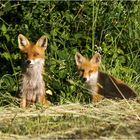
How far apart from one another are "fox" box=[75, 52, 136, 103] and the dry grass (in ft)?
5.30

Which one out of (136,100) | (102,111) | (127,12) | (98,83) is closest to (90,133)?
(102,111)

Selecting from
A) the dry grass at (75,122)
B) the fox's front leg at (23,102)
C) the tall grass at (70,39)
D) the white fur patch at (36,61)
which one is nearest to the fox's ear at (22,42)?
the white fur patch at (36,61)

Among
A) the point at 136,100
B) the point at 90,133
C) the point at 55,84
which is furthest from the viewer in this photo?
the point at 55,84

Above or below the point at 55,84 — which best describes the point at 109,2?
above

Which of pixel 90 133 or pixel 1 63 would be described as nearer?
pixel 90 133

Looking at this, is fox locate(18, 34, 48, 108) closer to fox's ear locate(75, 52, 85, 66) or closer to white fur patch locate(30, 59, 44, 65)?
white fur patch locate(30, 59, 44, 65)

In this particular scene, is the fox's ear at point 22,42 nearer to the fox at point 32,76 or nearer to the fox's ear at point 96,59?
the fox at point 32,76

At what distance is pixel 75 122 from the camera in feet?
19.7

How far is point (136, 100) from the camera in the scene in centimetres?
738

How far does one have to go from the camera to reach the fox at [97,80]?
27.8ft

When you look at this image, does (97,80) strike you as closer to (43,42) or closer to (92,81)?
(92,81)

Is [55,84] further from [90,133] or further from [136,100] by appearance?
[90,133]

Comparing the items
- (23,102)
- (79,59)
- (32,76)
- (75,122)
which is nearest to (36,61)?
(32,76)

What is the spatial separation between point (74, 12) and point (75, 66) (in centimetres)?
115
